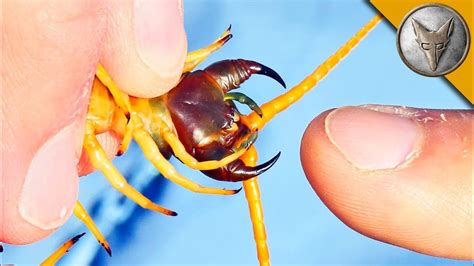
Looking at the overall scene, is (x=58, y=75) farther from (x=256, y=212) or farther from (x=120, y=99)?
(x=256, y=212)

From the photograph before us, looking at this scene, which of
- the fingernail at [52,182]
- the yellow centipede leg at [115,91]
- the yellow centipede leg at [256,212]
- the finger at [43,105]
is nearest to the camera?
the finger at [43,105]

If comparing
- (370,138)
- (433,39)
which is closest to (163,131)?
(370,138)

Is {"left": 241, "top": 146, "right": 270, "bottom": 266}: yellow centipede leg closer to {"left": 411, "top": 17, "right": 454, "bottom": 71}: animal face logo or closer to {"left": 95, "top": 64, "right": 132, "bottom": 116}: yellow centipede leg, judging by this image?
{"left": 95, "top": 64, "right": 132, "bottom": 116}: yellow centipede leg

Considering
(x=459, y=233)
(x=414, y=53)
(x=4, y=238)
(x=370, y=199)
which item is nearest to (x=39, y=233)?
(x=4, y=238)

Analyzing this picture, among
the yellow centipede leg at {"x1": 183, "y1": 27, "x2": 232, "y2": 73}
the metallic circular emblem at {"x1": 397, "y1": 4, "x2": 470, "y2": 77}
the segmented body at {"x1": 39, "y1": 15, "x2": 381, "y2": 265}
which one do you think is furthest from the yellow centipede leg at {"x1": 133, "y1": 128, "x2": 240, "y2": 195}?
the metallic circular emblem at {"x1": 397, "y1": 4, "x2": 470, "y2": 77}

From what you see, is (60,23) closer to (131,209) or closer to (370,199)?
(370,199)

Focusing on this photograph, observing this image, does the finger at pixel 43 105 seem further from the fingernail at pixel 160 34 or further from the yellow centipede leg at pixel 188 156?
the yellow centipede leg at pixel 188 156

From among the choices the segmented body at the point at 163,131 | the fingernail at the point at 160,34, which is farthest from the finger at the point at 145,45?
the segmented body at the point at 163,131
